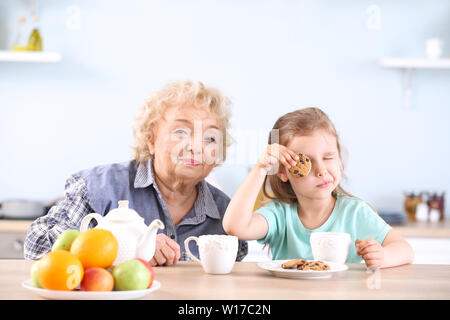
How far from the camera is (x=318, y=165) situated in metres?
1.63

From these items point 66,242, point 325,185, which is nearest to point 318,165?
point 325,185

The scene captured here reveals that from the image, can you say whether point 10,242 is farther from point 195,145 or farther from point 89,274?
point 89,274

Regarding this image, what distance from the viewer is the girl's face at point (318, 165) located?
5.33 ft

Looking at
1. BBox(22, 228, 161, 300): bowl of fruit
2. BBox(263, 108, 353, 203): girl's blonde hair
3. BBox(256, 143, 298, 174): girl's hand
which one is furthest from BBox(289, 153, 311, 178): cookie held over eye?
BBox(22, 228, 161, 300): bowl of fruit

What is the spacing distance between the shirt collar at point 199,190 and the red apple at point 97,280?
832mm

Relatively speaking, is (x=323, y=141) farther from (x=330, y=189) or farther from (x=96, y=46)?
(x=96, y=46)

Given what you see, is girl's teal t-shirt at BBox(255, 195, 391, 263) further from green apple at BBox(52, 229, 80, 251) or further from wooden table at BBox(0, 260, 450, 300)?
green apple at BBox(52, 229, 80, 251)

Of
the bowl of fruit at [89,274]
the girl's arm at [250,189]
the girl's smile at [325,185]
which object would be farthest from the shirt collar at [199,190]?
the bowl of fruit at [89,274]

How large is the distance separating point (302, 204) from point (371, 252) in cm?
40

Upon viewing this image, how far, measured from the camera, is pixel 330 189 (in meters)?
1.65

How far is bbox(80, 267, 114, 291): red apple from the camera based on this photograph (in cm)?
95

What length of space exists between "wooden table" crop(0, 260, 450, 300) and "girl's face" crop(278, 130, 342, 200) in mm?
314
